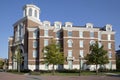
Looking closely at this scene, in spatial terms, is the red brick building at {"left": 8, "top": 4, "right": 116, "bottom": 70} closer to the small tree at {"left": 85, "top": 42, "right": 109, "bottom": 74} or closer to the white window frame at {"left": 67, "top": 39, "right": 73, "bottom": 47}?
the white window frame at {"left": 67, "top": 39, "right": 73, "bottom": 47}

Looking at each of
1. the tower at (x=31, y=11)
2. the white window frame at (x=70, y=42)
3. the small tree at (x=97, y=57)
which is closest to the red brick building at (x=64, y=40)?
the white window frame at (x=70, y=42)

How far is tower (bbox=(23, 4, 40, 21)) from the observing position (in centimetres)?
7608

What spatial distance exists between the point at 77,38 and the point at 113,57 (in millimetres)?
12412

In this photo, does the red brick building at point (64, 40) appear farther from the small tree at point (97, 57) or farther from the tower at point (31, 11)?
the small tree at point (97, 57)

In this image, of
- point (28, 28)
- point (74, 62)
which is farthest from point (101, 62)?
point (28, 28)

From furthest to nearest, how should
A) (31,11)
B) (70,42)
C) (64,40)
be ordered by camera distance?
(31,11) → (70,42) → (64,40)

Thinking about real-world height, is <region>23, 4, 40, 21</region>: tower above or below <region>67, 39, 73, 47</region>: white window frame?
above

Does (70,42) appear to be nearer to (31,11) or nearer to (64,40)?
(64,40)

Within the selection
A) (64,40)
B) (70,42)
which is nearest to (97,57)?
(70,42)

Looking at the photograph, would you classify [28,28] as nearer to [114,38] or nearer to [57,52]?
[57,52]

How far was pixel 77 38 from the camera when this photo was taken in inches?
2731

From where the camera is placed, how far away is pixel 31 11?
76375 millimetres

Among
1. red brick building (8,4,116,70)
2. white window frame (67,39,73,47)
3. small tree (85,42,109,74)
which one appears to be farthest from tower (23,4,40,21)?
small tree (85,42,109,74)

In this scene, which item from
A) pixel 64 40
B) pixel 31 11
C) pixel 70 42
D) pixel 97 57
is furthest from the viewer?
pixel 31 11
